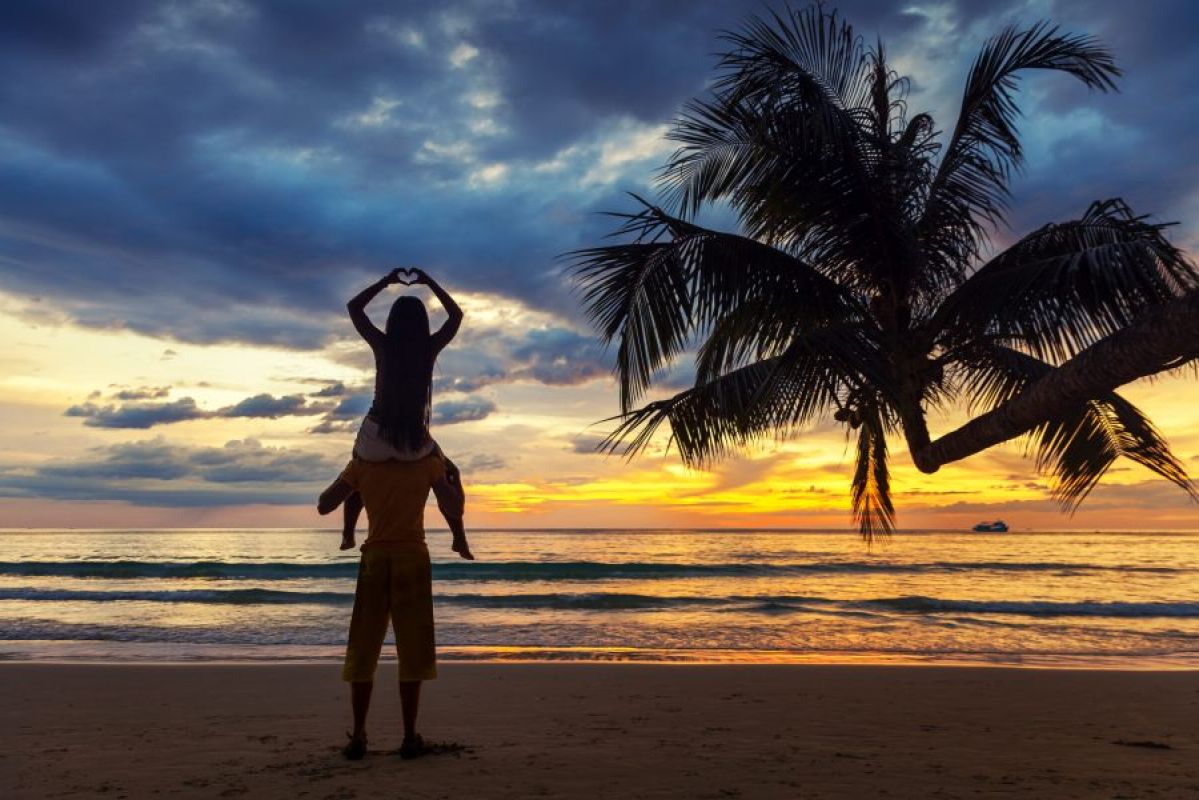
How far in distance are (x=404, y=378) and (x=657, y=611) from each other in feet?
49.7

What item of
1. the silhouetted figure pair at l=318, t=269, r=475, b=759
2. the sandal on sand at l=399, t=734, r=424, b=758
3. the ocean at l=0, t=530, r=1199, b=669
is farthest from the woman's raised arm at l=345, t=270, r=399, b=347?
the ocean at l=0, t=530, r=1199, b=669

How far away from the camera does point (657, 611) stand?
18594mm

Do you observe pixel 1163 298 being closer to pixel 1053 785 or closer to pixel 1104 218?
pixel 1104 218

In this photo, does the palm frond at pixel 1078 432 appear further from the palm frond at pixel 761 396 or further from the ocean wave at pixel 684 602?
the ocean wave at pixel 684 602

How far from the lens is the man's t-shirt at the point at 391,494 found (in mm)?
4367

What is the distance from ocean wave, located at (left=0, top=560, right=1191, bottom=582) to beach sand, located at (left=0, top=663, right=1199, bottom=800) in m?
19.0

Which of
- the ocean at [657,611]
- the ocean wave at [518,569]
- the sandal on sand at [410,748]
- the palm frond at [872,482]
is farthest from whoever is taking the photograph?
the ocean wave at [518,569]

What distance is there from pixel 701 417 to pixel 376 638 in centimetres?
388

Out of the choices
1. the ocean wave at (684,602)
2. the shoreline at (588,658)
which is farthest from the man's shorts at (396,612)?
the ocean wave at (684,602)

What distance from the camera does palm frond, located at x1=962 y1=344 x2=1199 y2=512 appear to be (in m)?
6.77

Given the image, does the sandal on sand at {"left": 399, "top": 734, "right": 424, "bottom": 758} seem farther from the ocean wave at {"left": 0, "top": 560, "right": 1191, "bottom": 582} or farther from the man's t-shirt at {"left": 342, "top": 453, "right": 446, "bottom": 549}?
the ocean wave at {"left": 0, "top": 560, "right": 1191, "bottom": 582}

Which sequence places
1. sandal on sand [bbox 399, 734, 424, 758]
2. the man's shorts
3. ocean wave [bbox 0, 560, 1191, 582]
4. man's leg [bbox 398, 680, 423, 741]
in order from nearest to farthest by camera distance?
the man's shorts < man's leg [bbox 398, 680, 423, 741] < sandal on sand [bbox 399, 734, 424, 758] < ocean wave [bbox 0, 560, 1191, 582]

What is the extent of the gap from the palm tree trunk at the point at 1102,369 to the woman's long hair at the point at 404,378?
9.73 feet

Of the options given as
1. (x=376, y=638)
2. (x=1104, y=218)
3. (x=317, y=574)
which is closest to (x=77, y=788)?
(x=376, y=638)
